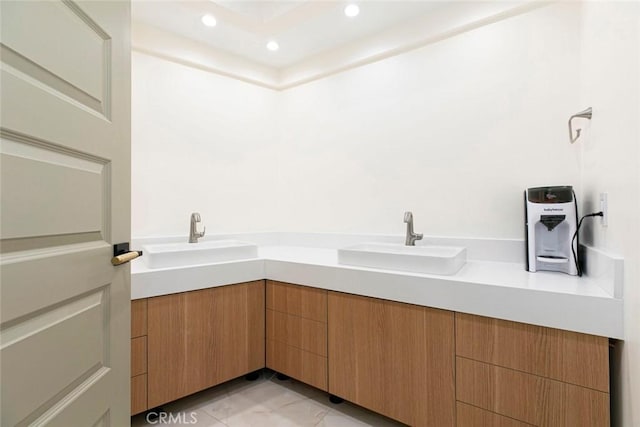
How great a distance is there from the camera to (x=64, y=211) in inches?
29.1

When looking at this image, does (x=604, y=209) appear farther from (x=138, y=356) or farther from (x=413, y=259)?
(x=138, y=356)

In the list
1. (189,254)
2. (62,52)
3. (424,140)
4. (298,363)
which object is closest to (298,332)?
(298,363)

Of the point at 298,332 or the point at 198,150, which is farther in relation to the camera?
the point at 198,150

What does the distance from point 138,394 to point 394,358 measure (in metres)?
1.26

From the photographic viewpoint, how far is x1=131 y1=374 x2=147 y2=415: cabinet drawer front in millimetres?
1596

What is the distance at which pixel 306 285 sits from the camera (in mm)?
1903

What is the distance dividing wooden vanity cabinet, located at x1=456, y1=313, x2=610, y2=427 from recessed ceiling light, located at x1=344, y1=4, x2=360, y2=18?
1.89 m

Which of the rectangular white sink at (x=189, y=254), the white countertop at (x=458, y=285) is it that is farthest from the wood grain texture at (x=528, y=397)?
the rectangular white sink at (x=189, y=254)

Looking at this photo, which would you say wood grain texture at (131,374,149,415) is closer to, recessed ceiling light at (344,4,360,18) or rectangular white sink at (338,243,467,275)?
rectangular white sink at (338,243,467,275)

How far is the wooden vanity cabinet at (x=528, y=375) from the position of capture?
3.71 feet

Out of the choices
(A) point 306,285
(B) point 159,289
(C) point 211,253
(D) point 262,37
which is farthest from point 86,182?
(D) point 262,37

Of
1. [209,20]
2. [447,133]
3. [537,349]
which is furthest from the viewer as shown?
[209,20]

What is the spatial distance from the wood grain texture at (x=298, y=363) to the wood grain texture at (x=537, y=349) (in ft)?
2.63

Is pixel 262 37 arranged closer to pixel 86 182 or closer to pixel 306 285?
pixel 306 285
